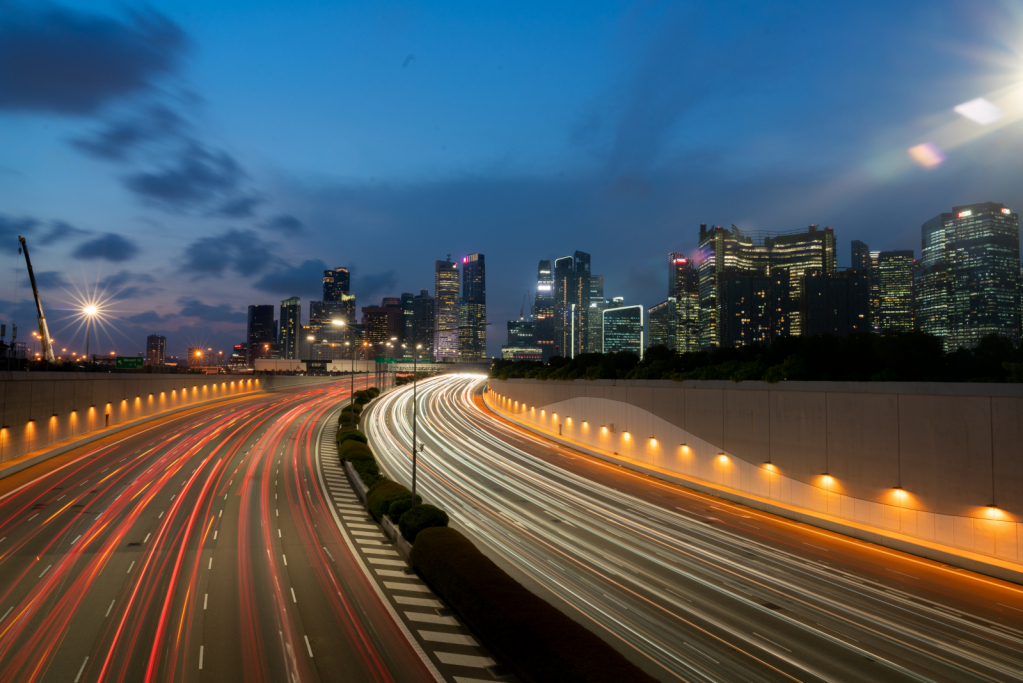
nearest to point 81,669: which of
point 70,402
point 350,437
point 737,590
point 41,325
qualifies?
point 737,590

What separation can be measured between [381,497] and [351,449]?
51.6 feet

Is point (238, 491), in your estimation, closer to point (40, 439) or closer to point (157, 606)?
point (157, 606)

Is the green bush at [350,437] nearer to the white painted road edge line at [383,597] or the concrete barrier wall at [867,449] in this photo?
the white painted road edge line at [383,597]

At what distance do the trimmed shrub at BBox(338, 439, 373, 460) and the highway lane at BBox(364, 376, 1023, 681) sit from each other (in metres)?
9.55

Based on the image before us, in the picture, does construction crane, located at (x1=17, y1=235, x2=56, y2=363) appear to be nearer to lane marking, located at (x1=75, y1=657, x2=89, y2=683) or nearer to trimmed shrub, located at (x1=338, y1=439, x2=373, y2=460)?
trimmed shrub, located at (x1=338, y1=439, x2=373, y2=460)

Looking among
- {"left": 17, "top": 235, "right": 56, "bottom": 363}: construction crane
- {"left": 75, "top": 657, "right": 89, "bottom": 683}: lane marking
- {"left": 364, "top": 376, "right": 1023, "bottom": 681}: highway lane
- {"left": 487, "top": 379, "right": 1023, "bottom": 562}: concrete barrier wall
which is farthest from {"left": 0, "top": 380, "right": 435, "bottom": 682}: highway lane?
{"left": 17, "top": 235, "right": 56, "bottom": 363}: construction crane

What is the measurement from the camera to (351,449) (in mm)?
42750

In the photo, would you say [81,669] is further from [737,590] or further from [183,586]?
[737,590]

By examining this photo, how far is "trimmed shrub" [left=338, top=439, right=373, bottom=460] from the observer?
136ft

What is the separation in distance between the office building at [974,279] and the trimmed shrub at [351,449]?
137 metres

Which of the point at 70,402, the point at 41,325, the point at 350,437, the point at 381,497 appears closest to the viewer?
the point at 381,497

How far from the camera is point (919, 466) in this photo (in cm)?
2330

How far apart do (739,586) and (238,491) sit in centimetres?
2955

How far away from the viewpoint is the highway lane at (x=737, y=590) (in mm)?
13773
